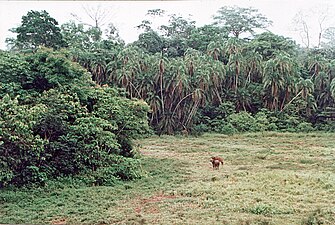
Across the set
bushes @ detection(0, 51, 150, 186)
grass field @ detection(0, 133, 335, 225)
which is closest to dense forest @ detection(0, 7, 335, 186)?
bushes @ detection(0, 51, 150, 186)

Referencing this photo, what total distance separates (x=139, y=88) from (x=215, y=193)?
12.7 ft

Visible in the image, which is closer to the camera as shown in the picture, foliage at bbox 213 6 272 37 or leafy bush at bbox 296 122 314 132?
foliage at bbox 213 6 272 37

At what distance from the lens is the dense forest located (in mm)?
4867

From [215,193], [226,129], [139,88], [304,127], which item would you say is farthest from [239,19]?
[139,88]

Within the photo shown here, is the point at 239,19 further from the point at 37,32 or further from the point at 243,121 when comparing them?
the point at 37,32

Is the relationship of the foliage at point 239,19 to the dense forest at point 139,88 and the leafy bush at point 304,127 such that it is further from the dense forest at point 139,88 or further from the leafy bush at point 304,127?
the leafy bush at point 304,127

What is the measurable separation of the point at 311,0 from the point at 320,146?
225cm

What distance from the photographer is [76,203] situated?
4.05 meters

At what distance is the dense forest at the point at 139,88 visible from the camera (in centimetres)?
487

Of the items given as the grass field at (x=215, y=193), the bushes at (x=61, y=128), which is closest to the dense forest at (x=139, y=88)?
the bushes at (x=61, y=128)

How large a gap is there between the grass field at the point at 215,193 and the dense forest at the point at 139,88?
339 millimetres

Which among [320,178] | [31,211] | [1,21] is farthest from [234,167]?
[1,21]

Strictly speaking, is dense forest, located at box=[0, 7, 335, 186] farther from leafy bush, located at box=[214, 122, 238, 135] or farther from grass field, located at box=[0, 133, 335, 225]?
grass field, located at box=[0, 133, 335, 225]

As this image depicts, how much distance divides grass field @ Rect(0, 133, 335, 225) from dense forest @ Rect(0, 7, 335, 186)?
1.11 ft
